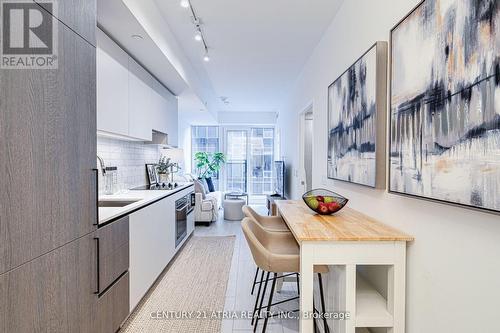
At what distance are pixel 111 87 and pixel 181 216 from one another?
1.99 meters

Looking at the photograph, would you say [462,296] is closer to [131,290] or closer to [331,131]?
[331,131]

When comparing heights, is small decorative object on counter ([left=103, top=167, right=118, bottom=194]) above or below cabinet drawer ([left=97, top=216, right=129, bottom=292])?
above

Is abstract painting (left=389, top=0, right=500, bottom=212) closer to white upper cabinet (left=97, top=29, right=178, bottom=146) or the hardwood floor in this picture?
the hardwood floor

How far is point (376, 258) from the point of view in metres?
1.44

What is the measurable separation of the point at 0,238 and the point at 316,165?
122 inches

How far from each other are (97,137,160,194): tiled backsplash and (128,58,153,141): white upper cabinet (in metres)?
0.28

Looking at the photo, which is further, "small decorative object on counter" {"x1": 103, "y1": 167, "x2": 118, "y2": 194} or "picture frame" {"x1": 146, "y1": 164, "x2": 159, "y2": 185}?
"picture frame" {"x1": 146, "y1": 164, "x2": 159, "y2": 185}

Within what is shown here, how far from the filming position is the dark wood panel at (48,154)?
100 cm

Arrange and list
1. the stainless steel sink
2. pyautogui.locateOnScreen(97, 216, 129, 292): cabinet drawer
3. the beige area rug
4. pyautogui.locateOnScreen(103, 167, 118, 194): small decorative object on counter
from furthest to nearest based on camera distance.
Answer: pyautogui.locateOnScreen(103, 167, 118, 194): small decorative object on counter < the stainless steel sink < the beige area rug < pyautogui.locateOnScreen(97, 216, 129, 292): cabinet drawer

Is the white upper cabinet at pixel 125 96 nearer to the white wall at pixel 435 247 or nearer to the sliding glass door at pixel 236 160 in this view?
the white wall at pixel 435 247

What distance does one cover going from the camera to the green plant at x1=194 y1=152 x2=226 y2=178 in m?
7.64

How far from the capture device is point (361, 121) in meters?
1.91

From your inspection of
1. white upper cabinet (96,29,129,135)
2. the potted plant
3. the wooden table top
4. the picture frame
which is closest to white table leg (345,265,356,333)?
the wooden table top

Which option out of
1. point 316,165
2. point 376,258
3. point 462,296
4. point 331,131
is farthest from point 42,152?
point 316,165
